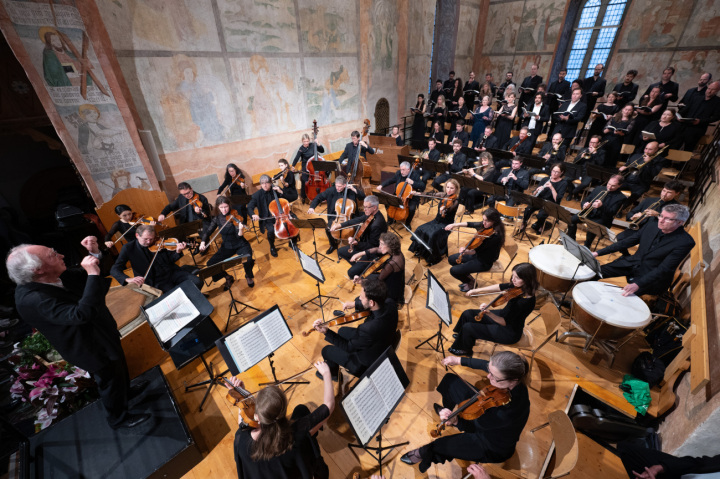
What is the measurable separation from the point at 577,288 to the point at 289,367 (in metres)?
3.54

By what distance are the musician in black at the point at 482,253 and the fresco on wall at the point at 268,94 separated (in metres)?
5.74

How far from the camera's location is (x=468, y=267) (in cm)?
454

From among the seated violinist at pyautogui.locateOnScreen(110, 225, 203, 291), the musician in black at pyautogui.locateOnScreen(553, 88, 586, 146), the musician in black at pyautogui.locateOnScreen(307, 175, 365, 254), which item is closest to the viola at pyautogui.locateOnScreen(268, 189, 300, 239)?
the musician in black at pyautogui.locateOnScreen(307, 175, 365, 254)

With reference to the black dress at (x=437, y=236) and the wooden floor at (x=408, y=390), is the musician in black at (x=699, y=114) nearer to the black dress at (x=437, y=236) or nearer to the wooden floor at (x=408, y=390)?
the black dress at (x=437, y=236)

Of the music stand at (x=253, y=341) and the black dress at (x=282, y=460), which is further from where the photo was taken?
the music stand at (x=253, y=341)

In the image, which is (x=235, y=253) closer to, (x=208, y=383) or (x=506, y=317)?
(x=208, y=383)

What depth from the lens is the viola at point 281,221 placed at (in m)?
5.55

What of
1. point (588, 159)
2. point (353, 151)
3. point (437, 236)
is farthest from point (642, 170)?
point (353, 151)

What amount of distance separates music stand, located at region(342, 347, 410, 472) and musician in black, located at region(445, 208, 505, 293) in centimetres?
251

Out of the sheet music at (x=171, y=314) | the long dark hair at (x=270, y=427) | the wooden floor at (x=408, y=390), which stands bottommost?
the wooden floor at (x=408, y=390)

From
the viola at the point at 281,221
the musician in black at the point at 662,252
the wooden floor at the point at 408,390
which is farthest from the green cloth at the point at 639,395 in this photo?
the viola at the point at 281,221

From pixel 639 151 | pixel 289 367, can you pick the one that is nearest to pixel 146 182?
pixel 289 367

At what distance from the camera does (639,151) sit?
24.1ft

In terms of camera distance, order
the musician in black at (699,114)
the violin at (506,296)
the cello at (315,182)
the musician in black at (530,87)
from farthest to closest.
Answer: the musician in black at (530,87) < the cello at (315,182) < the musician in black at (699,114) < the violin at (506,296)
